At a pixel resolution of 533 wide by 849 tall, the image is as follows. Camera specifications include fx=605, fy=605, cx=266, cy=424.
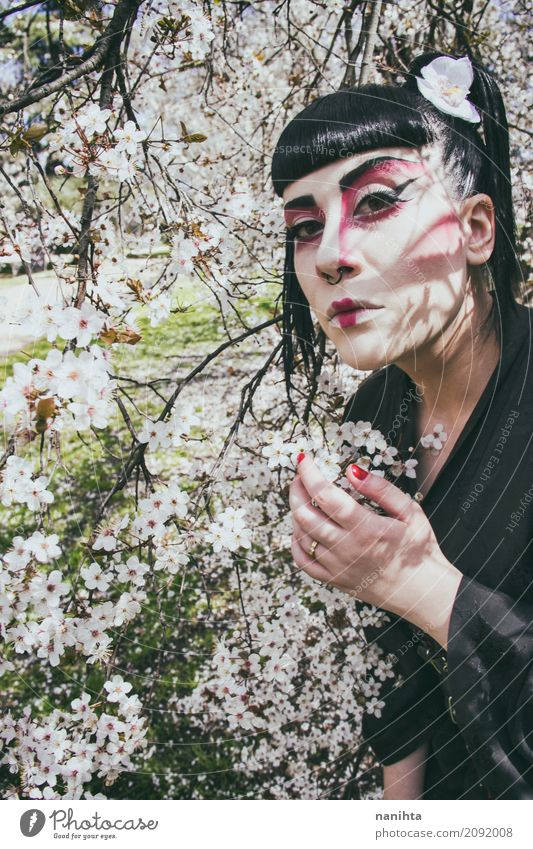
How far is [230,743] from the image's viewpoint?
8.89ft

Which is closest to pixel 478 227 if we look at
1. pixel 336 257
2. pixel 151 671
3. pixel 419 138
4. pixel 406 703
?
pixel 419 138

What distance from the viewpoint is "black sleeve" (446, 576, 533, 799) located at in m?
0.98

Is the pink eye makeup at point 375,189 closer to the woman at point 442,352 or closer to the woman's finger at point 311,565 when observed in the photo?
the woman at point 442,352

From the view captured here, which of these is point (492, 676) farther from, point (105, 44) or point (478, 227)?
point (105, 44)

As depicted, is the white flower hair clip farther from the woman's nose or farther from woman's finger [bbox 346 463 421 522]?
woman's finger [bbox 346 463 421 522]

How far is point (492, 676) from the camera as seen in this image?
3.27 feet

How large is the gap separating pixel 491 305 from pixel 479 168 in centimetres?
27

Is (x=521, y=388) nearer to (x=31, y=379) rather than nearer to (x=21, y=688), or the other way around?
(x=31, y=379)

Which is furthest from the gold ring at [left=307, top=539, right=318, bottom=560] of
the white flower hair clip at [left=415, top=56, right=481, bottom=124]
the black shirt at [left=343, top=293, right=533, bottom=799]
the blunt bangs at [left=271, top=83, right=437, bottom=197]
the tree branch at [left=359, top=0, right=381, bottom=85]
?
the tree branch at [left=359, top=0, right=381, bottom=85]

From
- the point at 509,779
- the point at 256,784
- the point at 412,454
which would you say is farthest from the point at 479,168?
the point at 256,784

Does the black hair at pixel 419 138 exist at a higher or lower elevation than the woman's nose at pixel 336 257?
higher

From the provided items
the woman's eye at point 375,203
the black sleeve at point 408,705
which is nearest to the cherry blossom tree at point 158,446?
the black sleeve at point 408,705

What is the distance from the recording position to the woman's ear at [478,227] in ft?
3.76

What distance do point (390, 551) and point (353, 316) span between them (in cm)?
42
